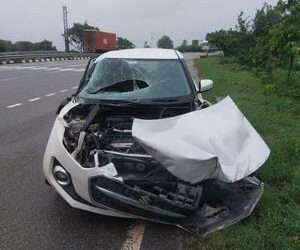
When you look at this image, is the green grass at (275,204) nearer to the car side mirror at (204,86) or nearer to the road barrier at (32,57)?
the car side mirror at (204,86)

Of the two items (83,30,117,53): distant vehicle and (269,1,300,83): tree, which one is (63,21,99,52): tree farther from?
(269,1,300,83): tree

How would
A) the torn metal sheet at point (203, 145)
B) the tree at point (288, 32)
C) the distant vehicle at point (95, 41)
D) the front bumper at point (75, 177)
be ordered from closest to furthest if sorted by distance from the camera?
the torn metal sheet at point (203, 145) → the front bumper at point (75, 177) → the tree at point (288, 32) → the distant vehicle at point (95, 41)

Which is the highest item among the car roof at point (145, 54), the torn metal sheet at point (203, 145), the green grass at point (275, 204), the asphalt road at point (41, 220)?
the car roof at point (145, 54)

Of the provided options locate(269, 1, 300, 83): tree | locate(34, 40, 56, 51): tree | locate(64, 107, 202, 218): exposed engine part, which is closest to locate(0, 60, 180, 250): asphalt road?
locate(64, 107, 202, 218): exposed engine part

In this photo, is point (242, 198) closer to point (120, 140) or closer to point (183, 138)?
point (183, 138)

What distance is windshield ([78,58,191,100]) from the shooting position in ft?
17.6

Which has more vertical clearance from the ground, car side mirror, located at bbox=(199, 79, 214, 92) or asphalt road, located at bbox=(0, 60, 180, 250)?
car side mirror, located at bbox=(199, 79, 214, 92)

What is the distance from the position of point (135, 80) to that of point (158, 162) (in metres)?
2.13

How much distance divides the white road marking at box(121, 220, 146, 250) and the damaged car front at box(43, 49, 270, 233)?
0.60ft

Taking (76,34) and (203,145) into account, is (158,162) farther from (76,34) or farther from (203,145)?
(76,34)

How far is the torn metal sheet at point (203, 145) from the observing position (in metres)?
3.71

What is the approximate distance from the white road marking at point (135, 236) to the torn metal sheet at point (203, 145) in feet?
2.25

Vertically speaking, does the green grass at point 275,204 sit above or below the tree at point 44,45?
above

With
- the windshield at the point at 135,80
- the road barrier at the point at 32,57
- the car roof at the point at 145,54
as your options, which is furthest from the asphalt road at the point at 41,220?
the road barrier at the point at 32,57
